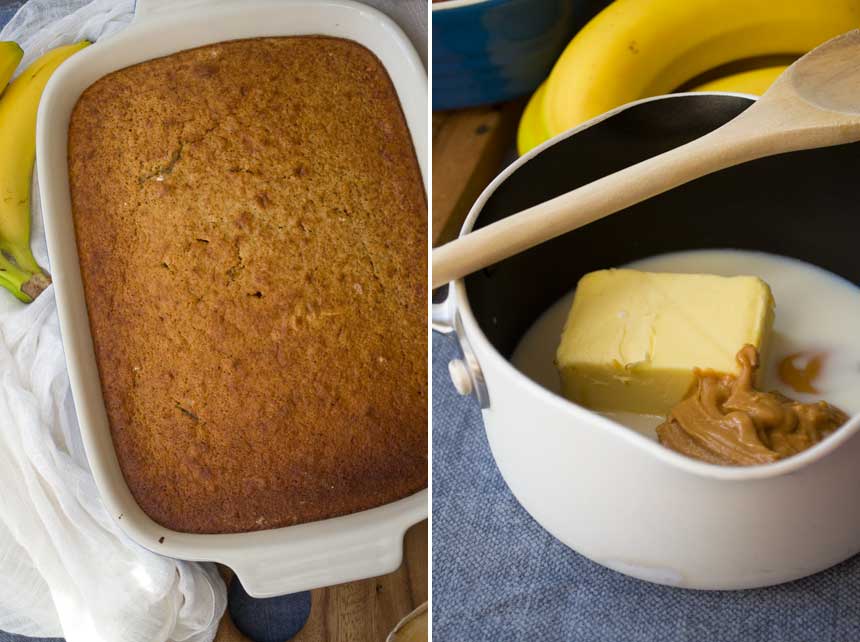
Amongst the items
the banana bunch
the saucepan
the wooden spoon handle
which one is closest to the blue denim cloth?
the saucepan

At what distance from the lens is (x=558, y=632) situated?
15.6 inches

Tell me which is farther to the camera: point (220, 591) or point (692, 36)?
point (692, 36)

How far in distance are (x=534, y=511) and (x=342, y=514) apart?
0.08m

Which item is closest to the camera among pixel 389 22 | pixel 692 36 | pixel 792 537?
pixel 792 537

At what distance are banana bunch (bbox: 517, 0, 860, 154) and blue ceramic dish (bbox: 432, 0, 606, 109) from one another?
0.03 metres

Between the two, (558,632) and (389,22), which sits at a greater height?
(389,22)

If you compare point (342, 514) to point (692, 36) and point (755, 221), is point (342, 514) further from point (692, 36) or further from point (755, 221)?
point (692, 36)

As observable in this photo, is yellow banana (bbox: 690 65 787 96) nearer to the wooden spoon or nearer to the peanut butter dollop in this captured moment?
the wooden spoon

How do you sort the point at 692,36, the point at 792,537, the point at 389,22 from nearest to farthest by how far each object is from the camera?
the point at 792,537 < the point at 389,22 < the point at 692,36

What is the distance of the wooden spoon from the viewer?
1.16ft

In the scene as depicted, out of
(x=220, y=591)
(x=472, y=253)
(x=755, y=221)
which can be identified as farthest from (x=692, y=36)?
(x=220, y=591)

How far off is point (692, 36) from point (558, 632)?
0.41m

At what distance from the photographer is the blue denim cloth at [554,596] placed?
0.38m

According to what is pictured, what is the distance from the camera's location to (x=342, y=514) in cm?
39
